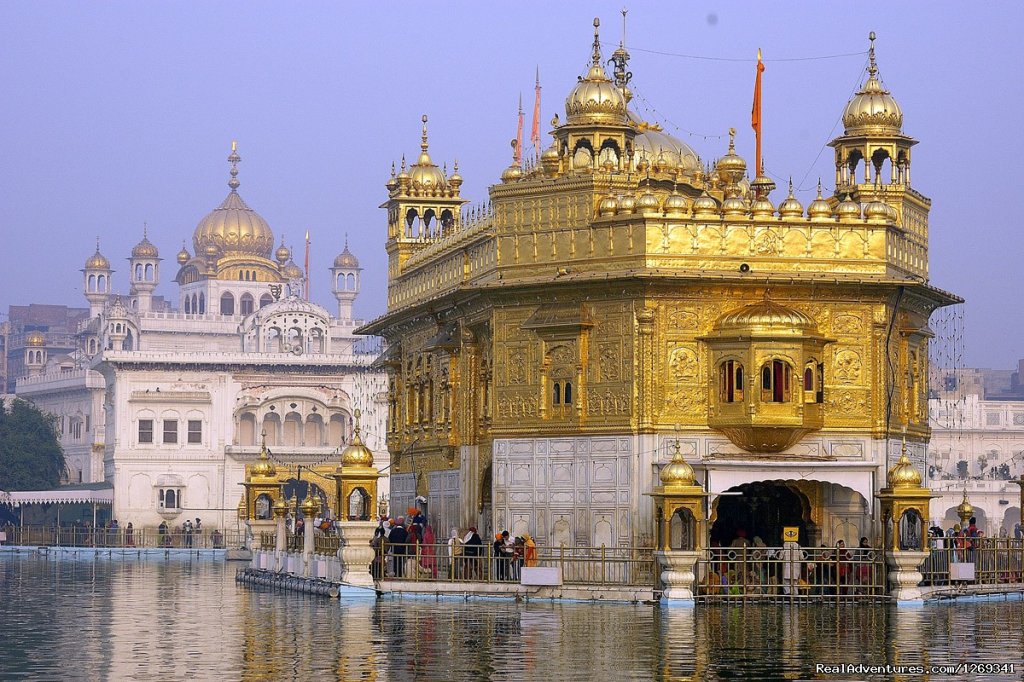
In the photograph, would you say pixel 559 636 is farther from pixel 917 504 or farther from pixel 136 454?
pixel 136 454

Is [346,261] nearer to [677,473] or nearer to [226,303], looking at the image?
[226,303]

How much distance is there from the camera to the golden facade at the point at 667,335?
Answer: 3003cm

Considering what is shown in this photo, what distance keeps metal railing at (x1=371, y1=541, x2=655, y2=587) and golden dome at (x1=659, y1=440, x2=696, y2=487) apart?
4.16 ft

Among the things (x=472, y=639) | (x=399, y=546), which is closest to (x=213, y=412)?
(x=399, y=546)

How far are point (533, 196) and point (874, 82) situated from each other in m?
6.91

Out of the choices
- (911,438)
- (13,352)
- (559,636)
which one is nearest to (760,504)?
(911,438)

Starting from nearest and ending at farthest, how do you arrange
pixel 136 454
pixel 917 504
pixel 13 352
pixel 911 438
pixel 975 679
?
1. pixel 975 679
2. pixel 917 504
3. pixel 911 438
4. pixel 136 454
5. pixel 13 352

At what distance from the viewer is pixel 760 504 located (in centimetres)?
3189

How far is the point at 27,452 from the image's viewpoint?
84188mm

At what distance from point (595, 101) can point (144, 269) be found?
7297 cm

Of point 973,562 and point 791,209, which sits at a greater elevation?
point 791,209

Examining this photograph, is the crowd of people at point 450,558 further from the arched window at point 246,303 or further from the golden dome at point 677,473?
the arched window at point 246,303

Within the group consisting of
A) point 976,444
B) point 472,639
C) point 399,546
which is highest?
point 976,444

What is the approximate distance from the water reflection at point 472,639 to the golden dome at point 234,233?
233 ft
